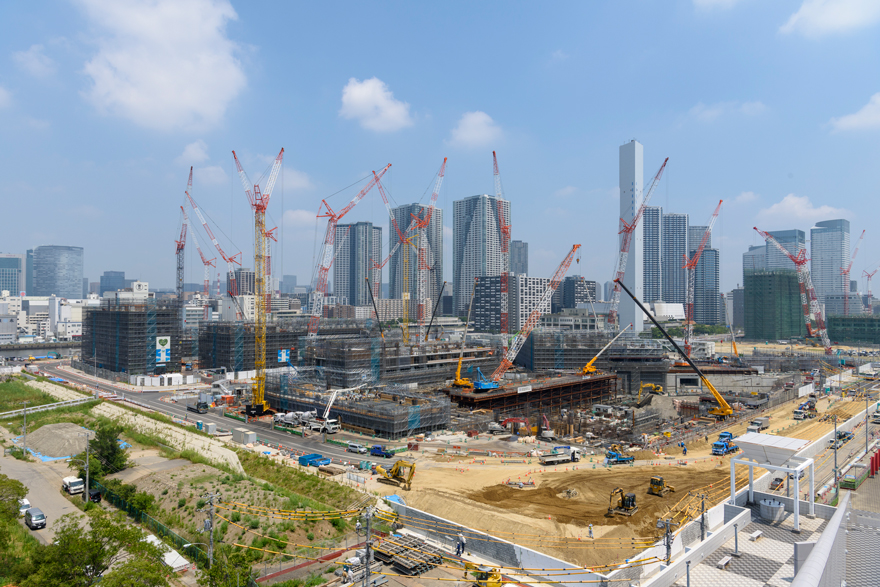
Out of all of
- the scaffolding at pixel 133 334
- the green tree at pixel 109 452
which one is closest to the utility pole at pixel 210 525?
the green tree at pixel 109 452

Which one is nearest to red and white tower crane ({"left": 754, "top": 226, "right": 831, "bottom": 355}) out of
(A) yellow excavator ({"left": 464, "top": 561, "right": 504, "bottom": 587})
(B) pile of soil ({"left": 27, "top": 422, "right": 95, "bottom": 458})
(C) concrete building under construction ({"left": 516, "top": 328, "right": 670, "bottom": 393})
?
(C) concrete building under construction ({"left": 516, "top": 328, "right": 670, "bottom": 393})

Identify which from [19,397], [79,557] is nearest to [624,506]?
[79,557]

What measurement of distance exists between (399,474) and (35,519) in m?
19.4

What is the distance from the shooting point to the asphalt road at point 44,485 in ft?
92.7

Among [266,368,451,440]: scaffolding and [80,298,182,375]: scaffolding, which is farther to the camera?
[80,298,182,375]: scaffolding

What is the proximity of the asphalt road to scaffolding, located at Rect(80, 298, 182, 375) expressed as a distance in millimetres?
42068

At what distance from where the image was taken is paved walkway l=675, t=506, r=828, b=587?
15.8m

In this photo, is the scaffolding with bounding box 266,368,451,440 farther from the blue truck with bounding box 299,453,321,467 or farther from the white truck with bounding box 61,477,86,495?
the white truck with bounding box 61,477,86,495

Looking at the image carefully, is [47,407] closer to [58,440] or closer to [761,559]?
[58,440]

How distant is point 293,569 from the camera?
73.2 feet

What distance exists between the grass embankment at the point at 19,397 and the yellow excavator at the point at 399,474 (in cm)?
4781

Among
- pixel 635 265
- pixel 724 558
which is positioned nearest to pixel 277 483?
pixel 724 558

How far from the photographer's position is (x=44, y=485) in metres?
34.2

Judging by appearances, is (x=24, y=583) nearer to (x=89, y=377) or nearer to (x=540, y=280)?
(x=89, y=377)
